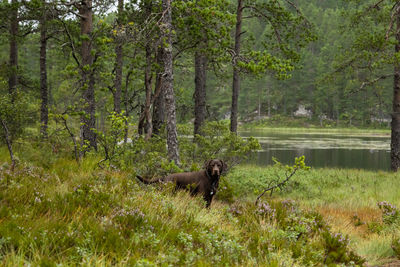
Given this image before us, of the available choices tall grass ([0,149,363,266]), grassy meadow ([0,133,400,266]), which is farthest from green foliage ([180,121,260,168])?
tall grass ([0,149,363,266])

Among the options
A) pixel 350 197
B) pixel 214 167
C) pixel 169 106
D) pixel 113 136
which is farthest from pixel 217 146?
pixel 214 167

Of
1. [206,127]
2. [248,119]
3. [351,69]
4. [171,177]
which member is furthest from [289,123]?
[171,177]

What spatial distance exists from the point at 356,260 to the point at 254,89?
262ft

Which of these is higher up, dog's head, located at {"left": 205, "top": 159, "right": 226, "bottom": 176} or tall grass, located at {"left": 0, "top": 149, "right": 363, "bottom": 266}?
dog's head, located at {"left": 205, "top": 159, "right": 226, "bottom": 176}

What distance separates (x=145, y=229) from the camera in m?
4.25

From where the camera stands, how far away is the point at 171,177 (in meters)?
7.78

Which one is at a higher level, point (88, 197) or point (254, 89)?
point (254, 89)

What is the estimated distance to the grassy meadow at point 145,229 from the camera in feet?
11.1

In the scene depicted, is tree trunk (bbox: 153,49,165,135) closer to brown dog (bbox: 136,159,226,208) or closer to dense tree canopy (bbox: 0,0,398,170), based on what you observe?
dense tree canopy (bbox: 0,0,398,170)

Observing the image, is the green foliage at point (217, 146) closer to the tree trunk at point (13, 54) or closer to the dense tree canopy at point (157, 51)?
the dense tree canopy at point (157, 51)

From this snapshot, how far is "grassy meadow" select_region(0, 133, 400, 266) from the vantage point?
3383mm

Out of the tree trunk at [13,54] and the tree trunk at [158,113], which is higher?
the tree trunk at [13,54]

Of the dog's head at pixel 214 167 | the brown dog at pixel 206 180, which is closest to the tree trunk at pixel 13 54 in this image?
the brown dog at pixel 206 180

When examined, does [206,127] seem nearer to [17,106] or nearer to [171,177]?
[171,177]
